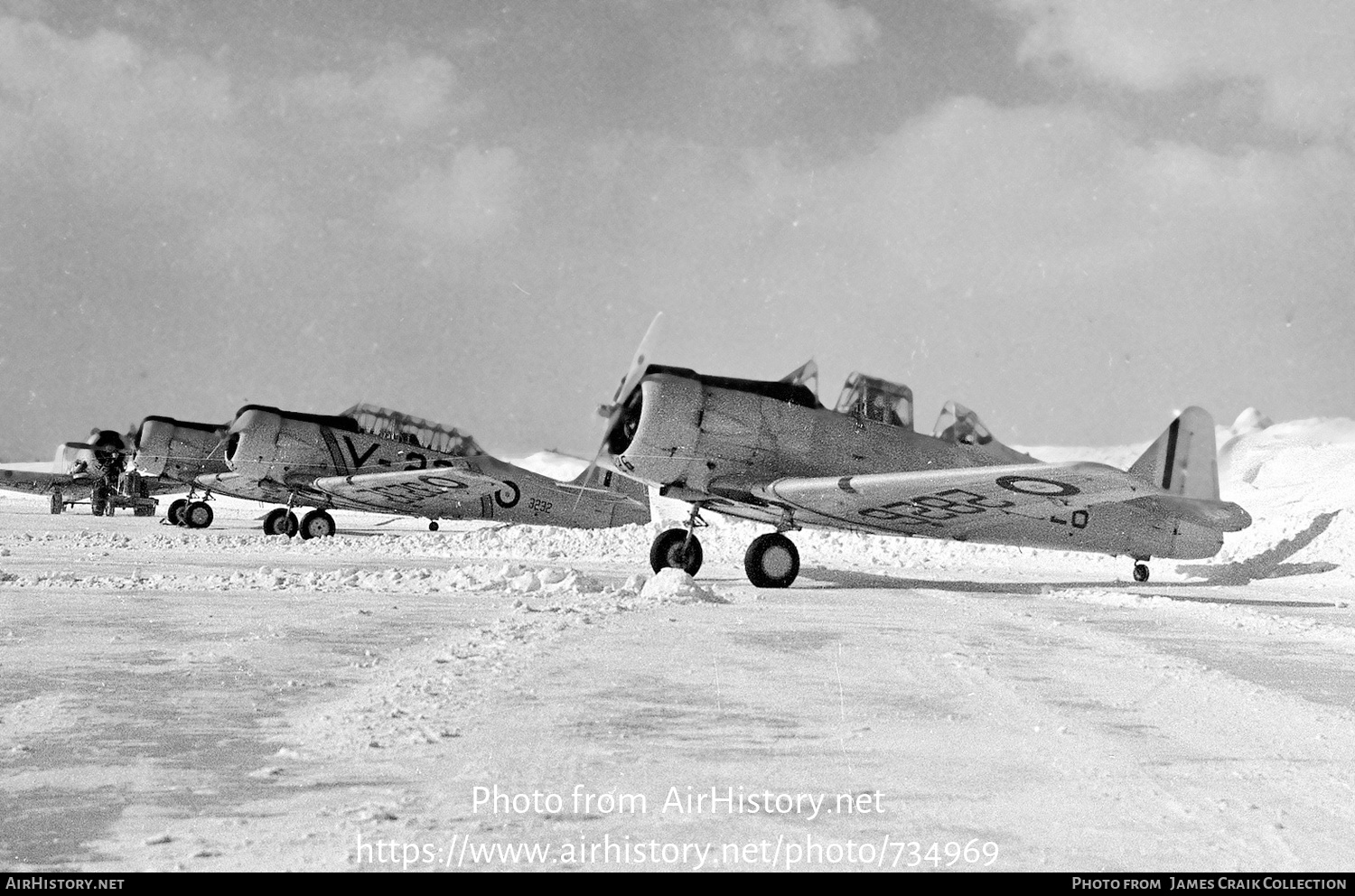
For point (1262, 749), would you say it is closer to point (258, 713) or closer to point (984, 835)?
point (984, 835)

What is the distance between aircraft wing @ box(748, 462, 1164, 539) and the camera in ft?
28.3

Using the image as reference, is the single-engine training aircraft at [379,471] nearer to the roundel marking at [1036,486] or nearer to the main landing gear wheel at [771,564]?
the main landing gear wheel at [771,564]

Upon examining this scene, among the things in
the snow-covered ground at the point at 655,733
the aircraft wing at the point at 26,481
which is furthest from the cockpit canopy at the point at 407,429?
the aircraft wing at the point at 26,481

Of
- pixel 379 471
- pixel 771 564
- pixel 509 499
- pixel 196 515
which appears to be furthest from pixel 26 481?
pixel 771 564

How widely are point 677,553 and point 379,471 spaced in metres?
12.9

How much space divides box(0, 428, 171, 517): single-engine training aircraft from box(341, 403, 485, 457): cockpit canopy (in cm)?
1745

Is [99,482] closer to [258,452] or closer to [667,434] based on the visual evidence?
[258,452]

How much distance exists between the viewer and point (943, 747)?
10.4 ft

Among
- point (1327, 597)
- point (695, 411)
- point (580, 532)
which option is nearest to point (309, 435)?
point (580, 532)

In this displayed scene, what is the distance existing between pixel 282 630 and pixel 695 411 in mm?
5808

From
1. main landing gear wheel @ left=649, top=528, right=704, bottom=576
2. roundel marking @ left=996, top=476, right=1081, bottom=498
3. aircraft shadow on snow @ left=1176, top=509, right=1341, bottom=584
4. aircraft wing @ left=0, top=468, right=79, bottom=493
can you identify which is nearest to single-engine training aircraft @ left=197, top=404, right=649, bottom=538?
main landing gear wheel @ left=649, top=528, right=704, bottom=576

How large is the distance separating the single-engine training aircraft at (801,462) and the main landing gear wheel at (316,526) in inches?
536

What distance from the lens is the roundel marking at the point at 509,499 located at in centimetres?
2228

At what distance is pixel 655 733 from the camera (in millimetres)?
3264
